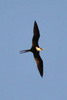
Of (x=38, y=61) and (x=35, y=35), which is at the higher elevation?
(x=35, y=35)

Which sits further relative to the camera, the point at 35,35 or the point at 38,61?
the point at 38,61

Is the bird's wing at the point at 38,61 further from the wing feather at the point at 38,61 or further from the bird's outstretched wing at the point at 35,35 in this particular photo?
the bird's outstretched wing at the point at 35,35

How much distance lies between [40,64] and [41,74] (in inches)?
24.6

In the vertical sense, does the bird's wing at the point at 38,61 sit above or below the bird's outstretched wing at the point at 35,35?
below

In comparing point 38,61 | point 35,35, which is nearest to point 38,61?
point 38,61

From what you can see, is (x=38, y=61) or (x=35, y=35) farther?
(x=38, y=61)

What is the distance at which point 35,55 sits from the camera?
1984cm

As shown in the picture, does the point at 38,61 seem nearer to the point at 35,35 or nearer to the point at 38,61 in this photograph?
the point at 38,61

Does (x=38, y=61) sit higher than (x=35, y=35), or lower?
lower

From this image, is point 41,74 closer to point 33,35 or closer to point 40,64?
point 40,64

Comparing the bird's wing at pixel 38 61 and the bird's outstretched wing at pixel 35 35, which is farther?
the bird's wing at pixel 38 61

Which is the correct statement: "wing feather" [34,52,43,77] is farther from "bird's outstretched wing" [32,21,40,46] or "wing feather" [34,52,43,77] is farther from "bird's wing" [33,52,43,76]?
"bird's outstretched wing" [32,21,40,46]

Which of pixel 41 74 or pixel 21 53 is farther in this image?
pixel 41 74

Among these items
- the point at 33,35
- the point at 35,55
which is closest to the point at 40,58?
the point at 35,55
